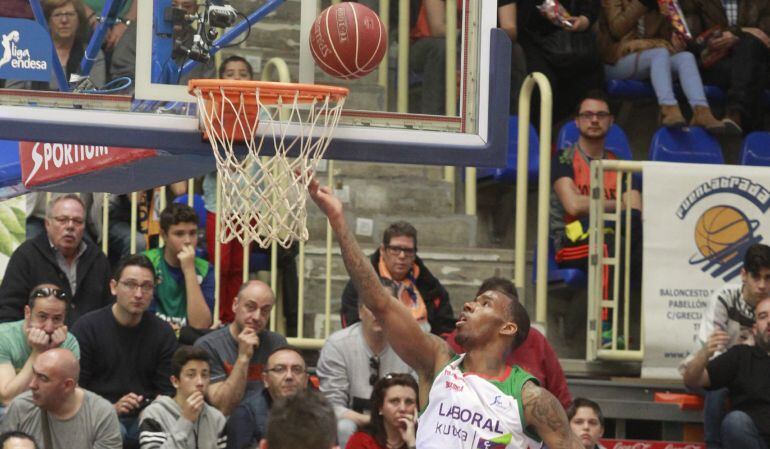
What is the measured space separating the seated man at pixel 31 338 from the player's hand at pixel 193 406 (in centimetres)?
70

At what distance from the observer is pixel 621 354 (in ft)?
33.6

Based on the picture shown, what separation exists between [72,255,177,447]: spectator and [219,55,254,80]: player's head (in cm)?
147

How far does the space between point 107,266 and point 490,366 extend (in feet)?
11.7

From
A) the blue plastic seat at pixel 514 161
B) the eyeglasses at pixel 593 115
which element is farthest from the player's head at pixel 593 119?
the blue plastic seat at pixel 514 161

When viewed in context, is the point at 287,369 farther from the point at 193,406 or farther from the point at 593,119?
the point at 593,119

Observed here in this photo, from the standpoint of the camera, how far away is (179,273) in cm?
980

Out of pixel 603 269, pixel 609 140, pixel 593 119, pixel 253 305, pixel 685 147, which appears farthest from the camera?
pixel 685 147

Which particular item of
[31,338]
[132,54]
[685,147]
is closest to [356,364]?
[31,338]

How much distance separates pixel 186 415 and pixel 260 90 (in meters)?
2.32

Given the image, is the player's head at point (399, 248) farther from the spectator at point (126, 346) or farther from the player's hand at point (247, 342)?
the spectator at point (126, 346)

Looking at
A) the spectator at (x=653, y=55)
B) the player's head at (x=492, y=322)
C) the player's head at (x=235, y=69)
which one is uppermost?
the spectator at (x=653, y=55)

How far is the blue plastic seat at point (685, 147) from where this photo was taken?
39.2 ft

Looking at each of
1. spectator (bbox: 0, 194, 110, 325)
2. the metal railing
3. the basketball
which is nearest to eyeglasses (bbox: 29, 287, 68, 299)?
spectator (bbox: 0, 194, 110, 325)

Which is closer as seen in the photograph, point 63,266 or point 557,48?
point 63,266
